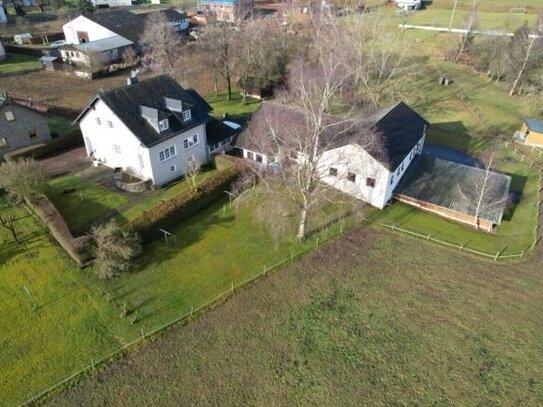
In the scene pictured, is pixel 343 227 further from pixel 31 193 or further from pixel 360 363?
pixel 31 193

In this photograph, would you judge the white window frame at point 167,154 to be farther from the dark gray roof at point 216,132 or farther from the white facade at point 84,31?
the white facade at point 84,31

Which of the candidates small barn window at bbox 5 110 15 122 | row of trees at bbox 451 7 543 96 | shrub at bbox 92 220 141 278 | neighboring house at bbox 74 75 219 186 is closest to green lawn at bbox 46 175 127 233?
neighboring house at bbox 74 75 219 186

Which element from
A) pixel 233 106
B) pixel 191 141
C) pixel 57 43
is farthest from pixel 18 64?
pixel 191 141

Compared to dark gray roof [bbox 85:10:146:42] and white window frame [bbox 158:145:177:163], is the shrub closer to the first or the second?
white window frame [bbox 158:145:177:163]

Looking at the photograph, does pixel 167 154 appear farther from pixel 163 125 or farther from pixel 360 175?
pixel 360 175

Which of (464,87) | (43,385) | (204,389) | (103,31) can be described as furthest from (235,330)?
(103,31)

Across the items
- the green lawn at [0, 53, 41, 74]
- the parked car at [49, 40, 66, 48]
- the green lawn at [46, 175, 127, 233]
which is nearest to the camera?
the green lawn at [46, 175, 127, 233]
